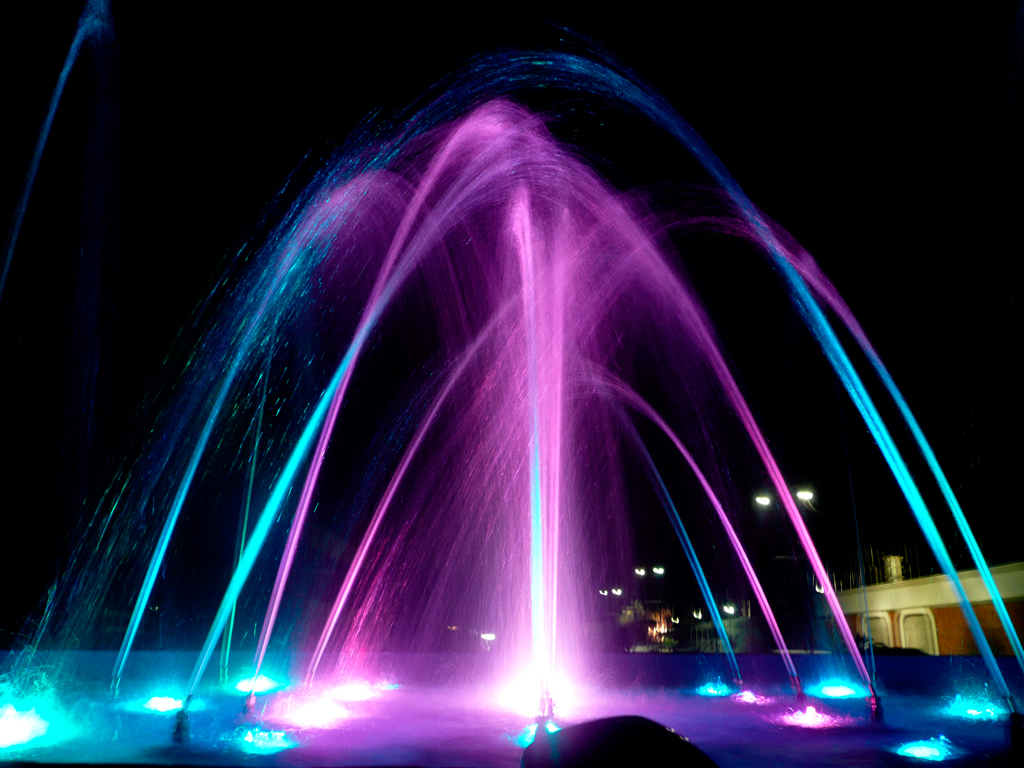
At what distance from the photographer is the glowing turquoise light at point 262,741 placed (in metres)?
9.37

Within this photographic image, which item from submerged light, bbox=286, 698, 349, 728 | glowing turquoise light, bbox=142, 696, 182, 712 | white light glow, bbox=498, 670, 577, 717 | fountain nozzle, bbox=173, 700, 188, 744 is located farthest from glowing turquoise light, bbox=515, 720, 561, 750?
glowing turquoise light, bbox=142, 696, 182, 712

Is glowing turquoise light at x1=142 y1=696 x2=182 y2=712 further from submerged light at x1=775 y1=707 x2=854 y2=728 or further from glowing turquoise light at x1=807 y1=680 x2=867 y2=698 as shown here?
glowing turquoise light at x1=807 y1=680 x2=867 y2=698

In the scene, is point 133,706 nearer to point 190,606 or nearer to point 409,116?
point 409,116

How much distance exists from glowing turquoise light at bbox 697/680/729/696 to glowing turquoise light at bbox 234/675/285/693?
32.4ft

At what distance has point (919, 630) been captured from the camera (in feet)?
102

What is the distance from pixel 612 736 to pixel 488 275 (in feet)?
42.8

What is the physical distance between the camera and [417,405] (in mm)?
23438

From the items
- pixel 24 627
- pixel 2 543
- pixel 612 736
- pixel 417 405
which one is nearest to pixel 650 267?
pixel 417 405

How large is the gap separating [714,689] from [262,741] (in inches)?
418

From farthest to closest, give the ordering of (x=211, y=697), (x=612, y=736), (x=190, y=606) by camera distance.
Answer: (x=190, y=606) → (x=211, y=697) → (x=612, y=736)

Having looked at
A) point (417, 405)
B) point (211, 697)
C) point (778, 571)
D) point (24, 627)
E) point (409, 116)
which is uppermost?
point (409, 116)

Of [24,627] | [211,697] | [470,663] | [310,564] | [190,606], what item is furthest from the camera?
[310,564]

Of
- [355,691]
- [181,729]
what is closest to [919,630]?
[355,691]

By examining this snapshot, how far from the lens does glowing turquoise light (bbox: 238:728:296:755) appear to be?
937 centimetres
